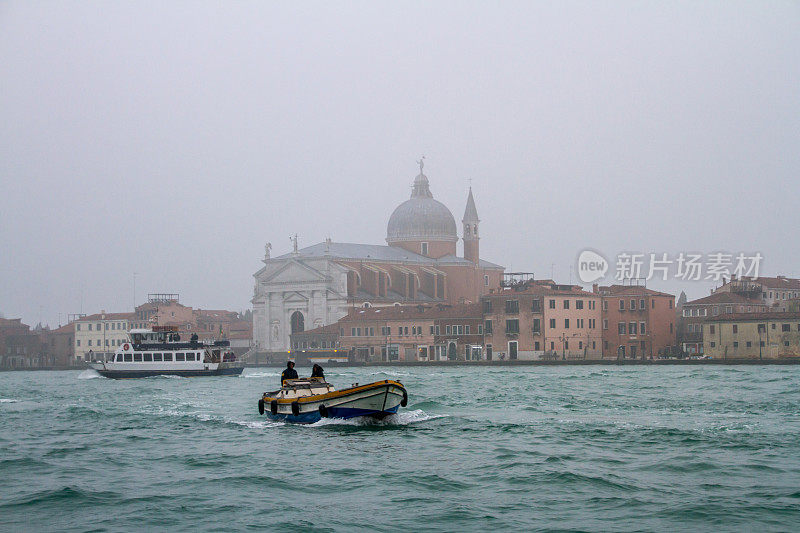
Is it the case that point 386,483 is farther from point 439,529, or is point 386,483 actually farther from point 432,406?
point 432,406

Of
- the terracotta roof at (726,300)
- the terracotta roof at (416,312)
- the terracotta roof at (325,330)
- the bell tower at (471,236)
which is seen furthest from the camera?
the bell tower at (471,236)

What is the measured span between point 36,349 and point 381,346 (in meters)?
41.4

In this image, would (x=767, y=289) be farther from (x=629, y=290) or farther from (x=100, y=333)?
(x=100, y=333)

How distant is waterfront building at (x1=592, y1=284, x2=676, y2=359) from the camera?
85.4 metres

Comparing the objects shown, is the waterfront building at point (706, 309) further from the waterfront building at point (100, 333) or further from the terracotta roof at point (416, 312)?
the waterfront building at point (100, 333)

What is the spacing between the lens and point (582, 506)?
1903 cm

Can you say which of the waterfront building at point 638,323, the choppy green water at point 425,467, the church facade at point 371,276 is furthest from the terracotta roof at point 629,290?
the choppy green water at point 425,467

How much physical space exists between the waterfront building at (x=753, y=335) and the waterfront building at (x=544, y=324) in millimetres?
9899

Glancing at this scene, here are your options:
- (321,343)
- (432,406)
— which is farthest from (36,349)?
(432,406)

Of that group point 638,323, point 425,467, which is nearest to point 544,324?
point 638,323

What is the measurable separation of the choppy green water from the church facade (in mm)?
67694

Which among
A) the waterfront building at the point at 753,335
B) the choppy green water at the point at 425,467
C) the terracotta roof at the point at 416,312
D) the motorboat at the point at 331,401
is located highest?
the terracotta roof at the point at 416,312

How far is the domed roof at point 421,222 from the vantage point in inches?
4882

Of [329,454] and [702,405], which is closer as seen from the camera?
[329,454]
